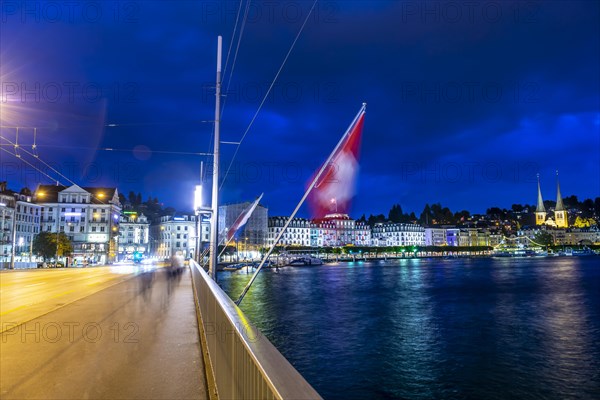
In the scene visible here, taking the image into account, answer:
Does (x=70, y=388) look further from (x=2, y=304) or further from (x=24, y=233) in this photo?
(x=24, y=233)

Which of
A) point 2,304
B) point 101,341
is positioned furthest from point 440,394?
point 2,304

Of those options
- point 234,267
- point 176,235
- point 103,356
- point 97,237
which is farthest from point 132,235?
point 103,356

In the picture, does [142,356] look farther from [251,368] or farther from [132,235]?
[132,235]

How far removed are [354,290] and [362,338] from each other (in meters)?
32.6

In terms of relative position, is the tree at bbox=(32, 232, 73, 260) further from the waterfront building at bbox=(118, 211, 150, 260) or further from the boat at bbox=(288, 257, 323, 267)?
the boat at bbox=(288, 257, 323, 267)

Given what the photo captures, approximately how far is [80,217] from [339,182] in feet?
340

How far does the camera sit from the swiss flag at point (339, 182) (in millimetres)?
11805

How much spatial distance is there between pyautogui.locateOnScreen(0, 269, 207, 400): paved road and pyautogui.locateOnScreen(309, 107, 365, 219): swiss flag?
4.52m

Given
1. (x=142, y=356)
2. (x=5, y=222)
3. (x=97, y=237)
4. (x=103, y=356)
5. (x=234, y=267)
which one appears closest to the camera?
(x=142, y=356)

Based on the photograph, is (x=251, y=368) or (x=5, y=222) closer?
(x=251, y=368)

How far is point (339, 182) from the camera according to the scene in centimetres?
1184

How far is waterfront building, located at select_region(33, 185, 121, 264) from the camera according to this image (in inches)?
3925

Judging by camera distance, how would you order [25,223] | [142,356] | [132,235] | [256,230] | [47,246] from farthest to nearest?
[256,230]
[132,235]
[25,223]
[47,246]
[142,356]

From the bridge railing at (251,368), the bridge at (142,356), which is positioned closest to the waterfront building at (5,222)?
the bridge at (142,356)
